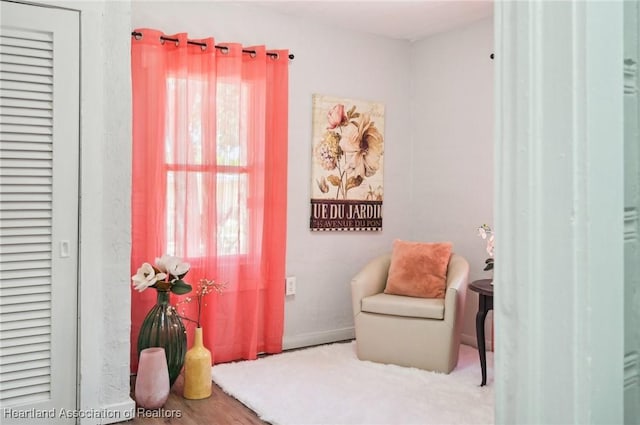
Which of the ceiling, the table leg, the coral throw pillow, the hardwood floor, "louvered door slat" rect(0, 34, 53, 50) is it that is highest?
the ceiling

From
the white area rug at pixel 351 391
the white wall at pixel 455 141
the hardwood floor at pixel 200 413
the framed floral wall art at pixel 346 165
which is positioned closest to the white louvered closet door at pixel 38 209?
the hardwood floor at pixel 200 413

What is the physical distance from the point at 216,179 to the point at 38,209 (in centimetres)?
131

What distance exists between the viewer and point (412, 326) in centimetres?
349

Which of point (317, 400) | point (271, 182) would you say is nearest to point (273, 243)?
point (271, 182)

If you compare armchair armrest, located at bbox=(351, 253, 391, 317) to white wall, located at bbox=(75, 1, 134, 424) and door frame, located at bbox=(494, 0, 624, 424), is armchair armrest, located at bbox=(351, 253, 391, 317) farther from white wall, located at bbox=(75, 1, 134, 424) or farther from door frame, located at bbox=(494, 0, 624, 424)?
door frame, located at bbox=(494, 0, 624, 424)

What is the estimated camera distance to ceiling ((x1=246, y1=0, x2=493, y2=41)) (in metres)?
3.82

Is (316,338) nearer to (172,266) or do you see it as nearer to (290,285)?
(290,285)

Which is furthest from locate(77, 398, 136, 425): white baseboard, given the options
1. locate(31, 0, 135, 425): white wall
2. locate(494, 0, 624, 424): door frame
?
locate(494, 0, 624, 424): door frame

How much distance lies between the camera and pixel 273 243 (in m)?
3.89

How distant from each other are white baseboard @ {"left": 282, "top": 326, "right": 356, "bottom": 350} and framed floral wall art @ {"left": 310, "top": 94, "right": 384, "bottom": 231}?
2.79 ft

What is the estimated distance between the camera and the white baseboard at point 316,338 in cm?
409

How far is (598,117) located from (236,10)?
11.5 ft

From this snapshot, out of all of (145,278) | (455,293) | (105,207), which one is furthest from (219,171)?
(455,293)

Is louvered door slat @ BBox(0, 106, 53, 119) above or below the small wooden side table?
above
